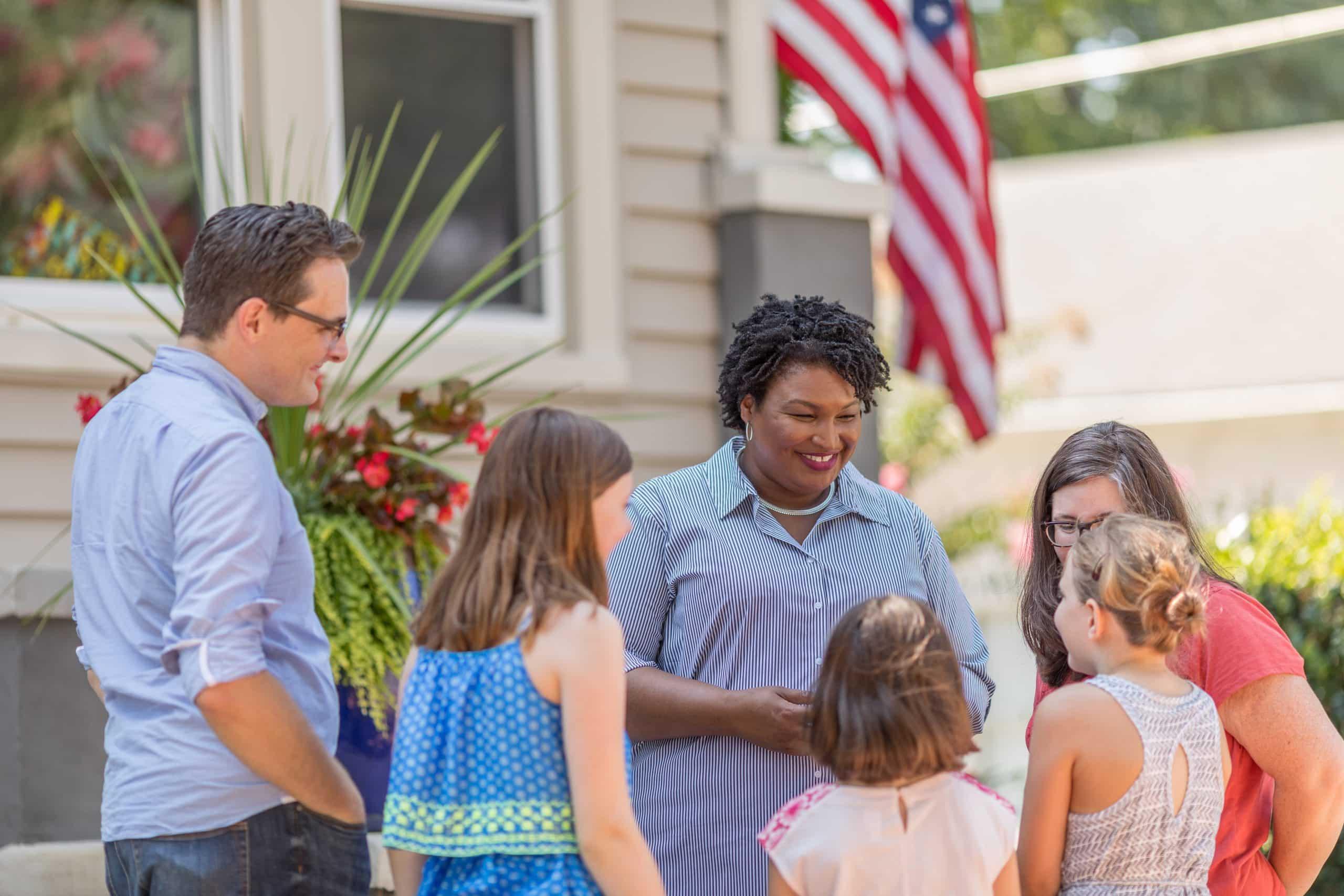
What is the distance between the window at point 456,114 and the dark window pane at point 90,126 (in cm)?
57

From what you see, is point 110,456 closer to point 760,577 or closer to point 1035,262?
point 760,577

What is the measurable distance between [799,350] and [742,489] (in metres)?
0.28

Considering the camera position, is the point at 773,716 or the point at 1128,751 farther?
the point at 773,716

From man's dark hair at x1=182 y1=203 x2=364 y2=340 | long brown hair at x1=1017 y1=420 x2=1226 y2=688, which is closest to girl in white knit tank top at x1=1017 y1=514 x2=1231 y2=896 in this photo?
long brown hair at x1=1017 y1=420 x2=1226 y2=688

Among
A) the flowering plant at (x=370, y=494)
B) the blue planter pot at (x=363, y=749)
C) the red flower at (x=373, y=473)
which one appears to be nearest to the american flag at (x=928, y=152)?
the flowering plant at (x=370, y=494)

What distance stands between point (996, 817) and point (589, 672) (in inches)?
27.4

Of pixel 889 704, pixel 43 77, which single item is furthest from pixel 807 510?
pixel 43 77

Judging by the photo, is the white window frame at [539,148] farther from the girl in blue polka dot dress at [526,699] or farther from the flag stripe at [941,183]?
the girl in blue polka dot dress at [526,699]

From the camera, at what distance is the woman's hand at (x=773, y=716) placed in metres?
2.58

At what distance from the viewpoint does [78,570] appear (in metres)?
2.32

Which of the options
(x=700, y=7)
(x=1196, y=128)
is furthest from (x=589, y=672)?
(x=1196, y=128)

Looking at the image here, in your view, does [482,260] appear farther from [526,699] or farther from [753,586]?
[526,699]

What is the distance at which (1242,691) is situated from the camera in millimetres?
2576

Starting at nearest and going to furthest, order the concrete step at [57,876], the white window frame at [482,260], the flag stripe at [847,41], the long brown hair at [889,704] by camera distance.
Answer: the long brown hair at [889,704], the concrete step at [57,876], the white window frame at [482,260], the flag stripe at [847,41]
